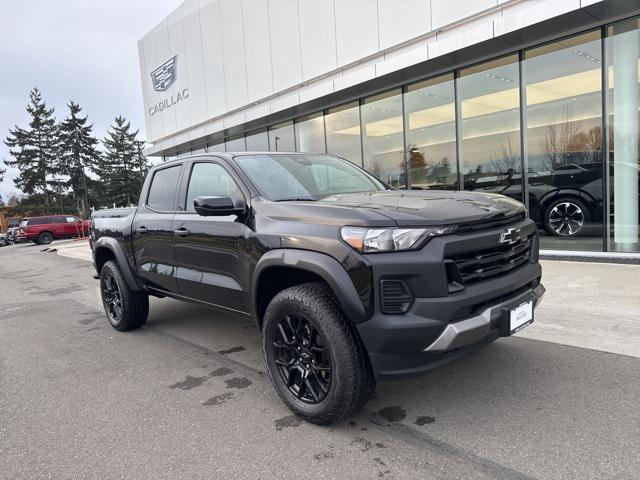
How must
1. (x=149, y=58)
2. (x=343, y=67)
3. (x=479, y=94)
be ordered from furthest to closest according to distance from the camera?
(x=149, y=58) < (x=343, y=67) < (x=479, y=94)

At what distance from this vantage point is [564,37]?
7855mm

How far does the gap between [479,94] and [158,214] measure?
7.38m

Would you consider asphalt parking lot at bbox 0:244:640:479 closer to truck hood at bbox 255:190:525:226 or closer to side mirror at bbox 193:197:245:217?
truck hood at bbox 255:190:525:226

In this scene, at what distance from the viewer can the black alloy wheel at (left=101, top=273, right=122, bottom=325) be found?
5.23 metres

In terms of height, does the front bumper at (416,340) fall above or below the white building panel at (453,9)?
below

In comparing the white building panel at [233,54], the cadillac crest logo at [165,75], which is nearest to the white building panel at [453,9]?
the white building panel at [233,54]


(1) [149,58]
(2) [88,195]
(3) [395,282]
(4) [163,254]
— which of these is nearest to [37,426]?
(4) [163,254]

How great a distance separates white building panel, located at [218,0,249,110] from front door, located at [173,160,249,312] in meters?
11.7

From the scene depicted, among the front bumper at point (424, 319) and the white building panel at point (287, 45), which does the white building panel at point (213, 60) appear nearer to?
the white building panel at point (287, 45)

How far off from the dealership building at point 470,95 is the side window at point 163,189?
6.19 m

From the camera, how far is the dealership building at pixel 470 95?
7.51 m

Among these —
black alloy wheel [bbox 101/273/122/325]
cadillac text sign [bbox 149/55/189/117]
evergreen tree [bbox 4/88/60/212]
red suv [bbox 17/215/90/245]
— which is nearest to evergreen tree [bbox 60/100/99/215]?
evergreen tree [bbox 4/88/60/212]

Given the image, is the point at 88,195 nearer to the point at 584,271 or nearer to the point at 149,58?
the point at 149,58

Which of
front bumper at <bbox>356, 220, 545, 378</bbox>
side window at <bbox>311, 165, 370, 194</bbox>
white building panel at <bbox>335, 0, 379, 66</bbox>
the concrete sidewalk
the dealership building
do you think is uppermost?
white building panel at <bbox>335, 0, 379, 66</bbox>
